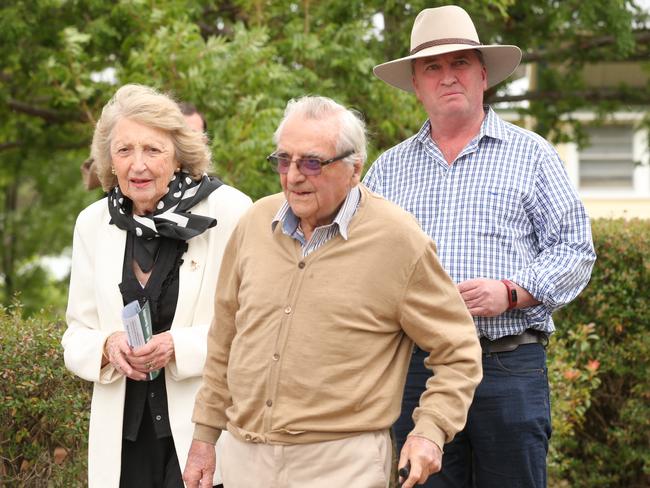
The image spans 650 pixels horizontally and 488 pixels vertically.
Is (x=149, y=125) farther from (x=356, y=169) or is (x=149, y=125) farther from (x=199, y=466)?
(x=199, y=466)

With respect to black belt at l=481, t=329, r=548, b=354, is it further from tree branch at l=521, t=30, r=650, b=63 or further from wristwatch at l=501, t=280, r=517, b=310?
tree branch at l=521, t=30, r=650, b=63

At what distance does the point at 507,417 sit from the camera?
4.04 meters

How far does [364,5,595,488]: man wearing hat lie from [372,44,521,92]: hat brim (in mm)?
19

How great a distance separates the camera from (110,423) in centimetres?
402

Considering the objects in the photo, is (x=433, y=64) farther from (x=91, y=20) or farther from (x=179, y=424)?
(x=91, y=20)

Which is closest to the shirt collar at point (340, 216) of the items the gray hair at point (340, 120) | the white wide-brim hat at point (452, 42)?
the gray hair at point (340, 120)

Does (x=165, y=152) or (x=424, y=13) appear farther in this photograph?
(x=424, y=13)

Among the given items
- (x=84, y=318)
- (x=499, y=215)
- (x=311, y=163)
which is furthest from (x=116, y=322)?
(x=499, y=215)

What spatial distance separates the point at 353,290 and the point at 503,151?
1082 mm

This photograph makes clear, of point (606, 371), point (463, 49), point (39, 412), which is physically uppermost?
point (463, 49)

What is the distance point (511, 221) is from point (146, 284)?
1.27 metres

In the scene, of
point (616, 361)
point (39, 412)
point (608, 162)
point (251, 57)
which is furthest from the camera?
point (608, 162)

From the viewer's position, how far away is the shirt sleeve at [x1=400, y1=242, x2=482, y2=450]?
3.37 meters

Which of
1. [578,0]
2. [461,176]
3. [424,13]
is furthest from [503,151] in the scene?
[578,0]
